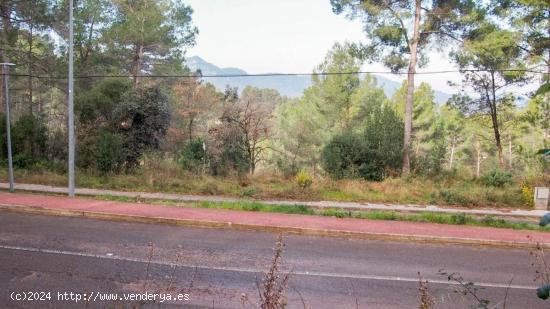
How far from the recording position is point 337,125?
45656 millimetres

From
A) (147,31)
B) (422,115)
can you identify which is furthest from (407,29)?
(422,115)

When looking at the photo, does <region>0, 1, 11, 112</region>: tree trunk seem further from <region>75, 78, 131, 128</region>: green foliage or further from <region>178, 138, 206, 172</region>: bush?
<region>178, 138, 206, 172</region>: bush

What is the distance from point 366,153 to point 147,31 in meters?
20.9

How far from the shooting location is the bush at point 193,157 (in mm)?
24050

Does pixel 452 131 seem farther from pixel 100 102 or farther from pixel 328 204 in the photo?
pixel 100 102

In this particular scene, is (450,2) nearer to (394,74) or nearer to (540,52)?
(394,74)

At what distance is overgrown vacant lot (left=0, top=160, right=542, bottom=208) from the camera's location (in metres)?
19.3

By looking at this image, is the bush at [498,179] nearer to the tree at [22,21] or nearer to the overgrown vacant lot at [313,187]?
the overgrown vacant lot at [313,187]

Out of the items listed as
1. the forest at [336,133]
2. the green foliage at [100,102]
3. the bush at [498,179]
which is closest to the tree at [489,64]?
the forest at [336,133]

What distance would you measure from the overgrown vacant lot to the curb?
7.35m

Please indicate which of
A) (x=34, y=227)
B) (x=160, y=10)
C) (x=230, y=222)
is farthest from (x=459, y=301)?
(x=160, y=10)

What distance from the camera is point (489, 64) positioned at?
23719 millimetres

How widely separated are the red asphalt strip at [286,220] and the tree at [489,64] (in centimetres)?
989

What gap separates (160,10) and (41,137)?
1628 cm
